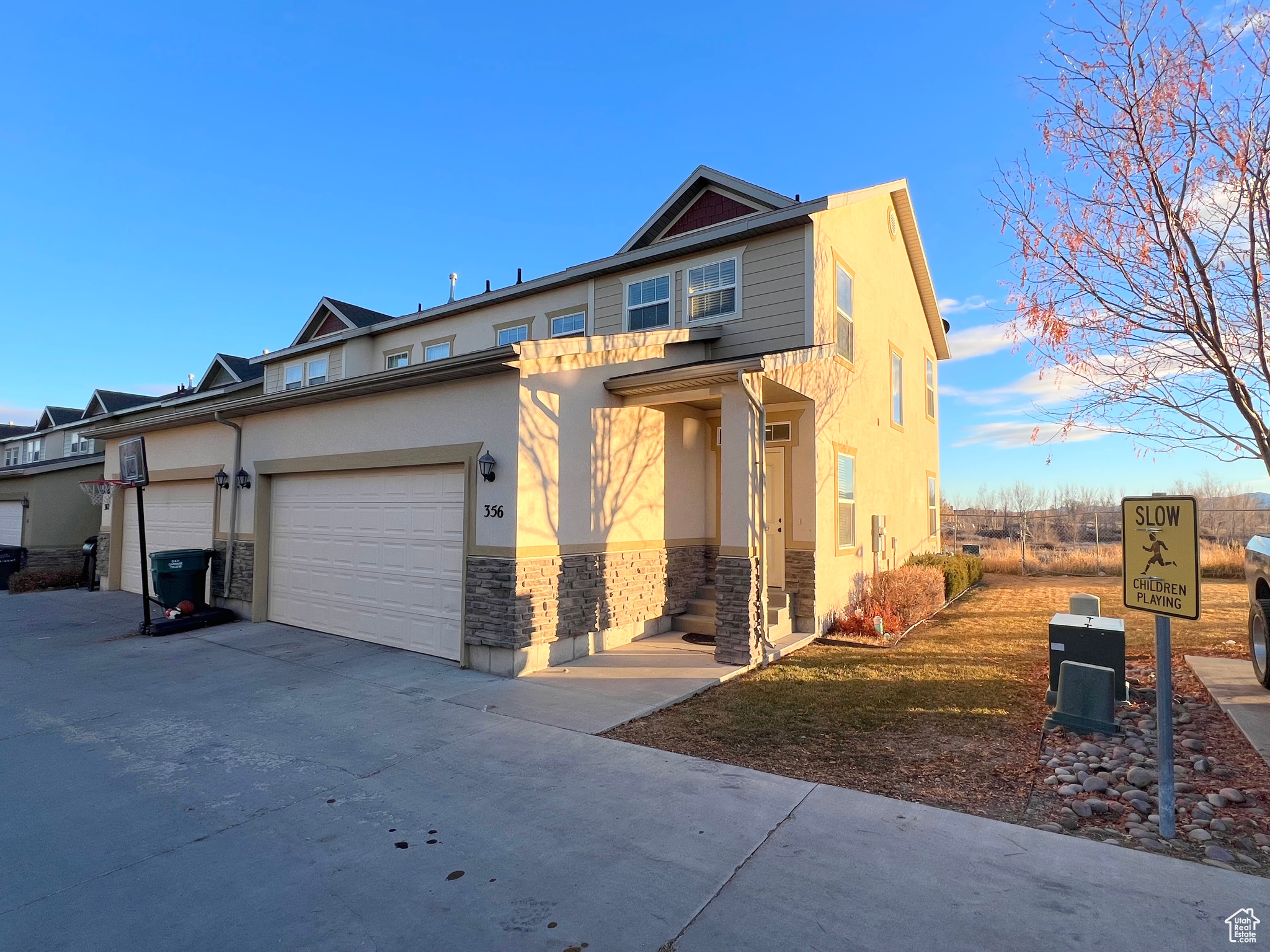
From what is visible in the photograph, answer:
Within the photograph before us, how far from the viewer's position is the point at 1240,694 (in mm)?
6246

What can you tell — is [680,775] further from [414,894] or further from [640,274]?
[640,274]

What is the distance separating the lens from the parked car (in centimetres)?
620

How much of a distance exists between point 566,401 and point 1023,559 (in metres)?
17.4

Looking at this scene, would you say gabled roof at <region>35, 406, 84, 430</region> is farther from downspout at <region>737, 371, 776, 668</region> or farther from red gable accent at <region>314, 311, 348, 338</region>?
downspout at <region>737, 371, 776, 668</region>

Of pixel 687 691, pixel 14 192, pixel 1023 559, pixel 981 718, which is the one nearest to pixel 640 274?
pixel 687 691

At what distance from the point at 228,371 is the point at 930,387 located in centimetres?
2235

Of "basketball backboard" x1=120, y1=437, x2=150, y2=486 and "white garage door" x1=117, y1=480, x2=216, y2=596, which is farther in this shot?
"white garage door" x1=117, y1=480, x2=216, y2=596


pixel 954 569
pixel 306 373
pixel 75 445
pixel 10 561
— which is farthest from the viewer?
pixel 75 445

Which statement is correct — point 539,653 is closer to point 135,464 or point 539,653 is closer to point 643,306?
point 643,306

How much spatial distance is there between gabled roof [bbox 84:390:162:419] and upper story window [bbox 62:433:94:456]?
1.31 meters

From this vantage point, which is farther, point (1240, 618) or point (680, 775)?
point (1240, 618)

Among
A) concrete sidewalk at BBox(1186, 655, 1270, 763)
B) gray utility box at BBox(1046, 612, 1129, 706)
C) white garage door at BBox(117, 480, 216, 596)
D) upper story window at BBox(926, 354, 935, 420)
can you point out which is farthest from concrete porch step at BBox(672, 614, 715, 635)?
upper story window at BBox(926, 354, 935, 420)

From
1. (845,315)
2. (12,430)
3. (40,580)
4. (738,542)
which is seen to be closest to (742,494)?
(738,542)

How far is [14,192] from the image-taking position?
13.8m
